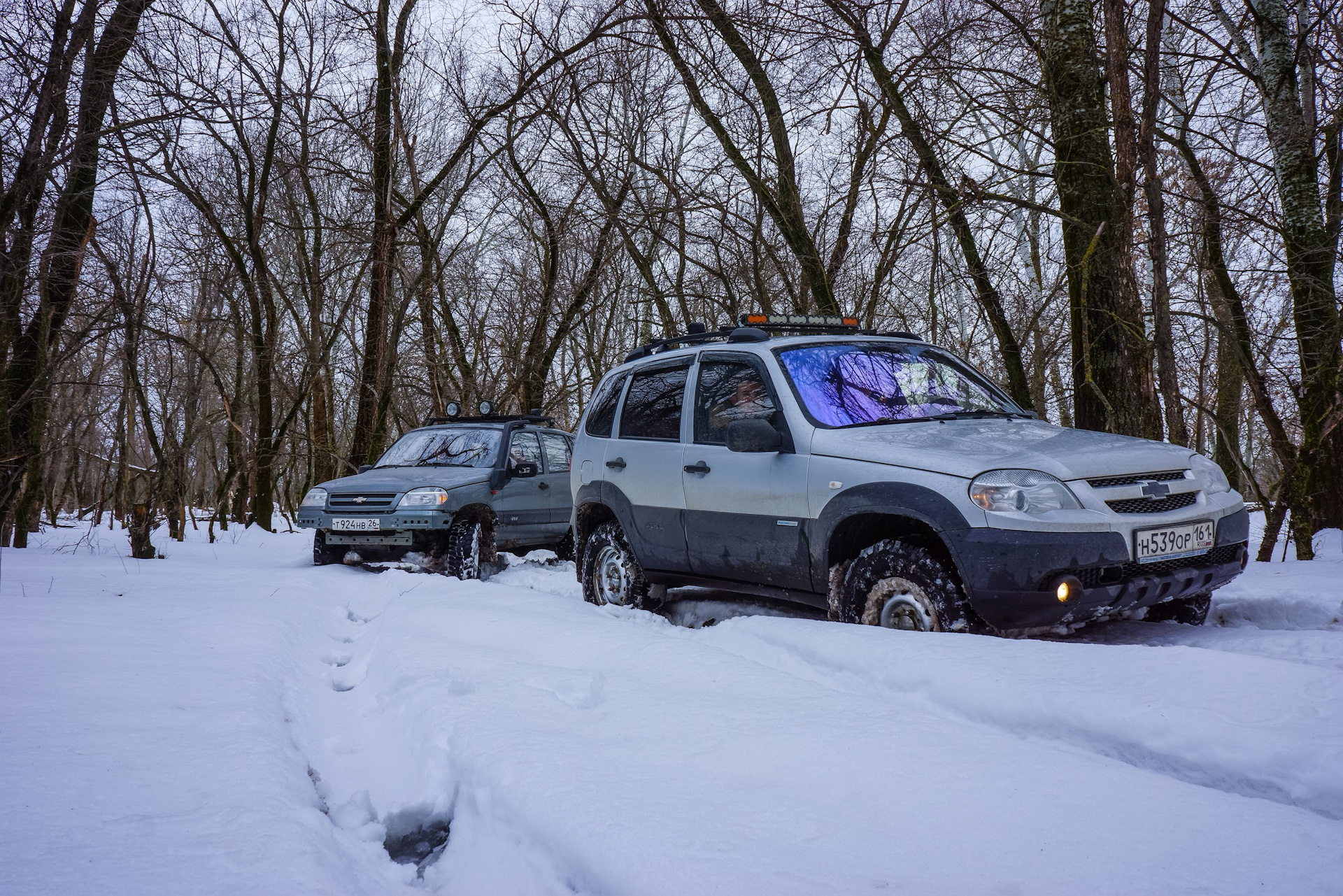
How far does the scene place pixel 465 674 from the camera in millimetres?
3541

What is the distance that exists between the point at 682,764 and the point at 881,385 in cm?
286

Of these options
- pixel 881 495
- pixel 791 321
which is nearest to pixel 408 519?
pixel 791 321

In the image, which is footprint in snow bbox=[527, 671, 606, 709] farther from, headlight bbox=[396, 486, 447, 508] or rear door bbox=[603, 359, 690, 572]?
headlight bbox=[396, 486, 447, 508]

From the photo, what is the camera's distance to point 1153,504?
3766 mm

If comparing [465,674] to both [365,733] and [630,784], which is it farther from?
[630,784]

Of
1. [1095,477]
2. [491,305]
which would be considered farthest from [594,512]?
[491,305]

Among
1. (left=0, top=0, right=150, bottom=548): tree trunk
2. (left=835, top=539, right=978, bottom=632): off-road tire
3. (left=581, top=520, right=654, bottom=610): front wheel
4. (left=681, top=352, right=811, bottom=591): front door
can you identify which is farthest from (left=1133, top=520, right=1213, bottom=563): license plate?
(left=0, top=0, right=150, bottom=548): tree trunk

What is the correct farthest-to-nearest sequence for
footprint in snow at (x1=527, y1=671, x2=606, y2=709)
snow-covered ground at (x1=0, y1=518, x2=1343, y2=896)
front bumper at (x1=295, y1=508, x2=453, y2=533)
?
front bumper at (x1=295, y1=508, x2=453, y2=533) < footprint in snow at (x1=527, y1=671, x2=606, y2=709) < snow-covered ground at (x1=0, y1=518, x2=1343, y2=896)

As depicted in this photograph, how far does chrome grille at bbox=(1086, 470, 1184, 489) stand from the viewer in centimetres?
368

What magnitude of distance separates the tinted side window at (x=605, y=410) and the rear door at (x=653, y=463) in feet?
0.50

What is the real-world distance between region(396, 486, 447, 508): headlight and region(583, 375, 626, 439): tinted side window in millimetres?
2419

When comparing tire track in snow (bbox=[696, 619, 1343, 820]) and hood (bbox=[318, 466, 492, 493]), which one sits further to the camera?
hood (bbox=[318, 466, 492, 493])

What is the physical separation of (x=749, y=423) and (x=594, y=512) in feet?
6.60

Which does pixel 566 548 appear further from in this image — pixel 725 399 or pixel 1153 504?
pixel 1153 504
